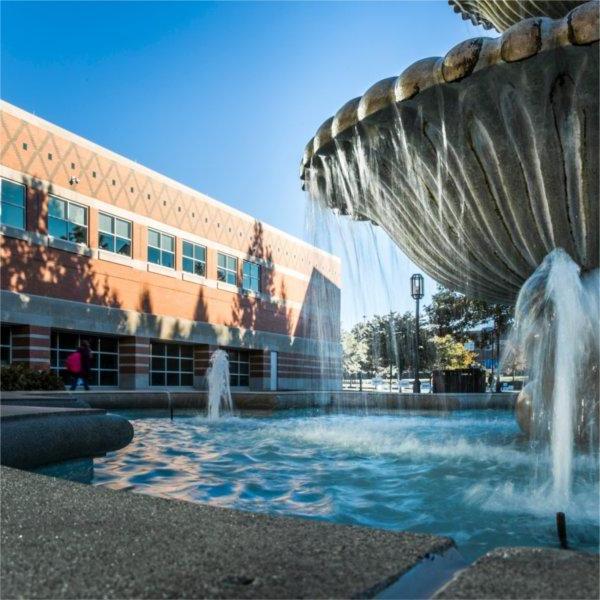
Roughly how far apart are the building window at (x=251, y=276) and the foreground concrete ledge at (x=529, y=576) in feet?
108

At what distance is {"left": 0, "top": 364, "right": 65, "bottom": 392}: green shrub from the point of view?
1332 cm

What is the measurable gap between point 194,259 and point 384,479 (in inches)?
1038

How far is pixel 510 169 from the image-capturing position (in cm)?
546

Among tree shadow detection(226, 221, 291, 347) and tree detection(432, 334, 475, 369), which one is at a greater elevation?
tree shadow detection(226, 221, 291, 347)

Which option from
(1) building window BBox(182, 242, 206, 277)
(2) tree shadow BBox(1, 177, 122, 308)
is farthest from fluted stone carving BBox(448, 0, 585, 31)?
(1) building window BBox(182, 242, 206, 277)

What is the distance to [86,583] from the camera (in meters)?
1.43

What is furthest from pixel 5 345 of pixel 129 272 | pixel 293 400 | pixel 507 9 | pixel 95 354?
pixel 507 9

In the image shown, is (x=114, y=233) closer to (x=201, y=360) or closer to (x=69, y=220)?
(x=69, y=220)

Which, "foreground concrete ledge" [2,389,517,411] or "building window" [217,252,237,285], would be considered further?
"building window" [217,252,237,285]

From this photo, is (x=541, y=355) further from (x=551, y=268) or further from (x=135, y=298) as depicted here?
(x=135, y=298)

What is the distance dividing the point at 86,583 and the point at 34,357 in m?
21.7

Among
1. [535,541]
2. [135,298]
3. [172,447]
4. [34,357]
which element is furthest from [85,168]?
[535,541]

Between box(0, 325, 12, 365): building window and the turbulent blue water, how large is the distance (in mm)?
15236

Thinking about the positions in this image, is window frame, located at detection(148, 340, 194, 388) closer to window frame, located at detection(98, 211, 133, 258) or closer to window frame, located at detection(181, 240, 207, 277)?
window frame, located at detection(181, 240, 207, 277)
